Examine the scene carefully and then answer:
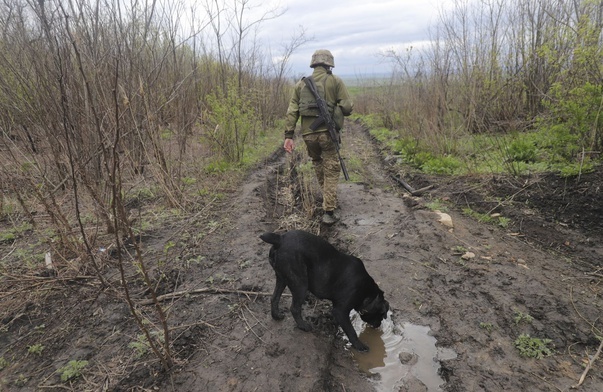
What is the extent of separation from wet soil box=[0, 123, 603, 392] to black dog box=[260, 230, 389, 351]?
11.0 inches

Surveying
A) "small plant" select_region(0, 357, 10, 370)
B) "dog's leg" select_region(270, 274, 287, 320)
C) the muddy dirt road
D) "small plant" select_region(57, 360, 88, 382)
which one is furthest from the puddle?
"small plant" select_region(0, 357, 10, 370)

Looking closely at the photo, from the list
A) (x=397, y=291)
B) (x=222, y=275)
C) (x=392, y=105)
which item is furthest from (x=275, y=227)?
(x=392, y=105)

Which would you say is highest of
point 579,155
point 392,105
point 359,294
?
point 392,105

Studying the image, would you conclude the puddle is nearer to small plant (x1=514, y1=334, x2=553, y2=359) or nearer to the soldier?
small plant (x1=514, y1=334, x2=553, y2=359)

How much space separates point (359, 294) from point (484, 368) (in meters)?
1.02

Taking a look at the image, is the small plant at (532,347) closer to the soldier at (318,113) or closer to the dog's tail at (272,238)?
the dog's tail at (272,238)

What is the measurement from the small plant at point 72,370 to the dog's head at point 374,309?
7.12ft

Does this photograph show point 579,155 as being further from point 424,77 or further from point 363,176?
point 424,77

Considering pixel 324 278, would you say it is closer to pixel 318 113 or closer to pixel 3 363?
pixel 3 363

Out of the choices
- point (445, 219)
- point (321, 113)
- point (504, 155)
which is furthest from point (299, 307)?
point (504, 155)

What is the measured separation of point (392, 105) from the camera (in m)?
13.9

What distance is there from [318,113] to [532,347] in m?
3.86

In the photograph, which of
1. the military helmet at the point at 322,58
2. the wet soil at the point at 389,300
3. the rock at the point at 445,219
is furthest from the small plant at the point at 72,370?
the military helmet at the point at 322,58

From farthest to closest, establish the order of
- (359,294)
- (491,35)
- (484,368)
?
(491,35) → (359,294) → (484,368)
